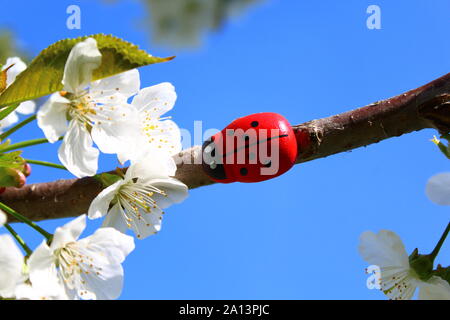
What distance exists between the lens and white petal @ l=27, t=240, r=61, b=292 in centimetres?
85

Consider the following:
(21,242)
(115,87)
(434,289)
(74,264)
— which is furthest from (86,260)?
(434,289)

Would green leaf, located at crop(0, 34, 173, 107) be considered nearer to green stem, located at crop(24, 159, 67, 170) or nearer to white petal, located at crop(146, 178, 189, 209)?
green stem, located at crop(24, 159, 67, 170)

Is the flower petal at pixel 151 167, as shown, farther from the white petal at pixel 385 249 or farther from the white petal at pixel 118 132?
the white petal at pixel 385 249

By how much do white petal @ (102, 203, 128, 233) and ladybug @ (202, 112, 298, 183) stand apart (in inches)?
9.2

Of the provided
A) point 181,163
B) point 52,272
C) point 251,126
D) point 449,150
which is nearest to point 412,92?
point 449,150

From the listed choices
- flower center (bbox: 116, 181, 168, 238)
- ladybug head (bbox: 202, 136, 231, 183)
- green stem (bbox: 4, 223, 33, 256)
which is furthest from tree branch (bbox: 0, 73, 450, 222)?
green stem (bbox: 4, 223, 33, 256)

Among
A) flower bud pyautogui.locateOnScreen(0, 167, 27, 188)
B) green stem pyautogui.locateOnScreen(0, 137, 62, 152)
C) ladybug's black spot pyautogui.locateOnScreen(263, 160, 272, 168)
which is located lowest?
flower bud pyautogui.locateOnScreen(0, 167, 27, 188)

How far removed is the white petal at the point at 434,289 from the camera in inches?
42.6

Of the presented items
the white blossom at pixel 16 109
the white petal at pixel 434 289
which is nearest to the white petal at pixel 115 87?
the white blossom at pixel 16 109

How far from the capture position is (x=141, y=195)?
1.10 meters

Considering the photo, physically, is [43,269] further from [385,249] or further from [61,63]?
[385,249]

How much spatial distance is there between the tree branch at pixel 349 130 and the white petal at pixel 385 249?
0.21 m

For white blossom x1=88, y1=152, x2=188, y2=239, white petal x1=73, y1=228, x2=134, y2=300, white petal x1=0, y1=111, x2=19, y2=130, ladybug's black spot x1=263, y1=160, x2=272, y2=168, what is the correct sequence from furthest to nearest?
white petal x1=0, y1=111, x2=19, y2=130, ladybug's black spot x1=263, y1=160, x2=272, y2=168, white blossom x1=88, y1=152, x2=188, y2=239, white petal x1=73, y1=228, x2=134, y2=300

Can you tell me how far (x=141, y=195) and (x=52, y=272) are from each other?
0.26 m
